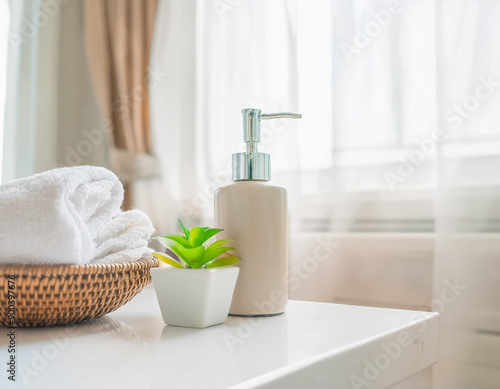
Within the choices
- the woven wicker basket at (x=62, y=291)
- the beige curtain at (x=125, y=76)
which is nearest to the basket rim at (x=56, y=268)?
the woven wicker basket at (x=62, y=291)

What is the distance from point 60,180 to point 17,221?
5cm

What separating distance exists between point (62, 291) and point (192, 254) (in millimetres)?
141

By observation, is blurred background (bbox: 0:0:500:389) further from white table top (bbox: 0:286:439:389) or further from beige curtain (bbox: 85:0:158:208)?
white table top (bbox: 0:286:439:389)

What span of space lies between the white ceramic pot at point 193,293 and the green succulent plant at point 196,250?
26 millimetres

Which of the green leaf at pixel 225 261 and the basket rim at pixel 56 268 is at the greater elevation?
the basket rim at pixel 56 268

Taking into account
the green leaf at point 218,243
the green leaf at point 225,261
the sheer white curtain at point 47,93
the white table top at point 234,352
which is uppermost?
the sheer white curtain at point 47,93


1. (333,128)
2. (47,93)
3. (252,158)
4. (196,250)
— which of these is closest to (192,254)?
(196,250)

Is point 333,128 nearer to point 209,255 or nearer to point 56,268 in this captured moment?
point 209,255

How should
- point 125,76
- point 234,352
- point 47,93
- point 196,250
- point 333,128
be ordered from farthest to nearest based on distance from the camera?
1. point 47,93
2. point 125,76
3. point 333,128
4. point 196,250
5. point 234,352

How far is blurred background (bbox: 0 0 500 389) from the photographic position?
3.26 feet

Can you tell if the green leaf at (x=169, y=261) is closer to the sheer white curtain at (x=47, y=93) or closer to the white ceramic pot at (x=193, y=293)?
the white ceramic pot at (x=193, y=293)

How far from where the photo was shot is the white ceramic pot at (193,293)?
528mm

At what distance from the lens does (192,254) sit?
56 centimetres

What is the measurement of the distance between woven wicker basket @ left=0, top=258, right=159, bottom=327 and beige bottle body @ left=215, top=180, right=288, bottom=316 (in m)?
0.12
